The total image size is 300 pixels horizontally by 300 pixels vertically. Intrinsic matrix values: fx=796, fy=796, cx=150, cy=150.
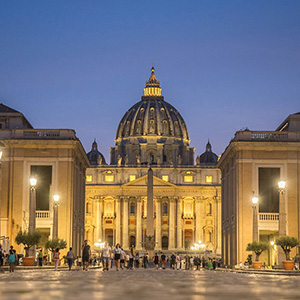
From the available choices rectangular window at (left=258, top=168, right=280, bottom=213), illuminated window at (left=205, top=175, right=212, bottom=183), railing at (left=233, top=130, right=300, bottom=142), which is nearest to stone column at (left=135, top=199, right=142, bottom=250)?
illuminated window at (left=205, top=175, right=212, bottom=183)

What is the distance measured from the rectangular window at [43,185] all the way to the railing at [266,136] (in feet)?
61.7

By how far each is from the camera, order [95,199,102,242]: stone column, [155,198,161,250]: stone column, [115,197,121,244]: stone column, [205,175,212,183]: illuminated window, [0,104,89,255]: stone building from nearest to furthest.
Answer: [0,104,89,255]: stone building < [95,199,102,242]: stone column < [115,197,121,244]: stone column < [155,198,161,250]: stone column < [205,175,212,183]: illuminated window

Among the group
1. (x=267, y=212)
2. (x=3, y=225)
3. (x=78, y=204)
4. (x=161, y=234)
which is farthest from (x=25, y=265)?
(x=161, y=234)

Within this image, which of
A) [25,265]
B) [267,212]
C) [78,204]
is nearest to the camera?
[25,265]

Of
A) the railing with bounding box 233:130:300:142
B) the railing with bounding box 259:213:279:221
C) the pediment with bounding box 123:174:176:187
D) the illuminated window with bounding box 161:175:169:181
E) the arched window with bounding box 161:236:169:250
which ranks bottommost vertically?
the arched window with bounding box 161:236:169:250

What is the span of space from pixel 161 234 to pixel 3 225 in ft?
346

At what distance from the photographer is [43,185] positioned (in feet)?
→ 252

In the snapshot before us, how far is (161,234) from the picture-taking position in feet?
588

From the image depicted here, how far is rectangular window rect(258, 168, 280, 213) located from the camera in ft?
248

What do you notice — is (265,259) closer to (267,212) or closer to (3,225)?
(267,212)

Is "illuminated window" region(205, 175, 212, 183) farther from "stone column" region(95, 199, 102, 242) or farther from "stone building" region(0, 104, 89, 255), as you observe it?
"stone building" region(0, 104, 89, 255)

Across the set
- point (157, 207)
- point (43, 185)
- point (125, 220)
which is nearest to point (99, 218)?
point (125, 220)

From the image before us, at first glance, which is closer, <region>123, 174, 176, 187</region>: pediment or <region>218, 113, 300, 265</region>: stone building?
<region>218, 113, 300, 265</region>: stone building

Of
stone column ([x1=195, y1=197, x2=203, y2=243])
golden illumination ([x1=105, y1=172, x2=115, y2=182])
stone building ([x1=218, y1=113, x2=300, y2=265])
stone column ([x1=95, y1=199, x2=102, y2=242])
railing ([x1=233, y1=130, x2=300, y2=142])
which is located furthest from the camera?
golden illumination ([x1=105, y1=172, x2=115, y2=182])
